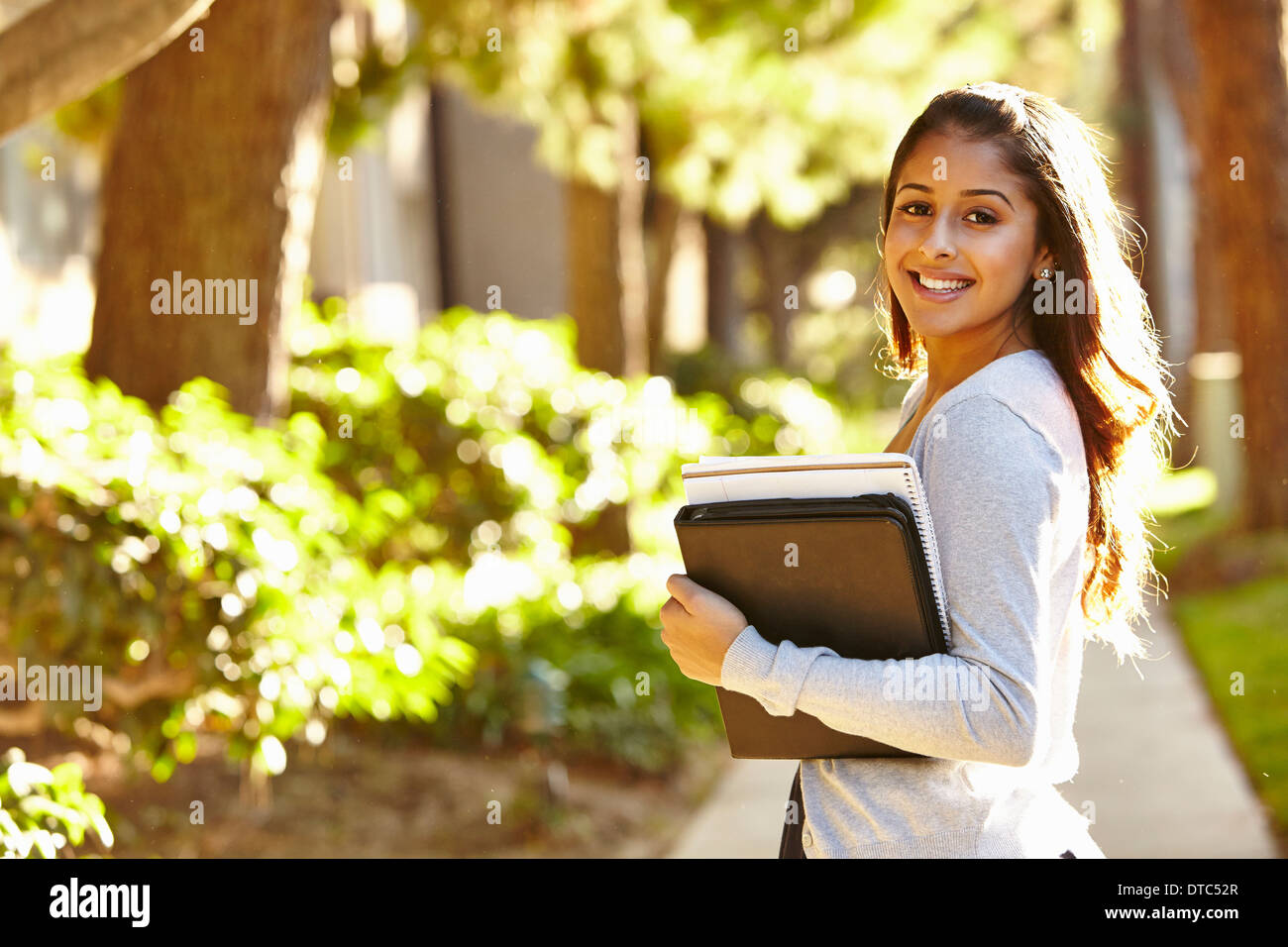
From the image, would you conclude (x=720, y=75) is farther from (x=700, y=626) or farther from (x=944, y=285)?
(x=700, y=626)

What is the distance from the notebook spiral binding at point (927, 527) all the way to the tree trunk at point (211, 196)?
10.9 ft

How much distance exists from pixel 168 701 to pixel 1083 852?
2526mm

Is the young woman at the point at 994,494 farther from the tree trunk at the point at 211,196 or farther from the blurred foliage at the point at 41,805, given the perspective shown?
the tree trunk at the point at 211,196

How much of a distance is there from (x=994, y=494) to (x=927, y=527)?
3.5 inches

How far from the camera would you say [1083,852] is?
1808mm

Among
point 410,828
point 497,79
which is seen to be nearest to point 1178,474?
point 497,79

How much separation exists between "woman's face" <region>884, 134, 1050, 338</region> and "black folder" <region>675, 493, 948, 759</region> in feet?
1.07

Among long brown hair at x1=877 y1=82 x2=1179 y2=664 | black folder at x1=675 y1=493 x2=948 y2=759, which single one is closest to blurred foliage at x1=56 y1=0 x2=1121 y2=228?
long brown hair at x1=877 y1=82 x2=1179 y2=664

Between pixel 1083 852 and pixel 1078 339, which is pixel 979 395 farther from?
pixel 1083 852

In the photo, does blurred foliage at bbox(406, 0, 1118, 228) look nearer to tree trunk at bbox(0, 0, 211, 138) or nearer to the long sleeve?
tree trunk at bbox(0, 0, 211, 138)

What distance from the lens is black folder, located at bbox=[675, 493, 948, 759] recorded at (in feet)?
5.31

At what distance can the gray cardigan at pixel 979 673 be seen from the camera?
156cm

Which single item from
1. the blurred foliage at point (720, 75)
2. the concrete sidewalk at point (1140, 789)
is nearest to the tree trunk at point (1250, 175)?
the blurred foliage at point (720, 75)

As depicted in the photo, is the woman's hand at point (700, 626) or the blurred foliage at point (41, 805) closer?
the woman's hand at point (700, 626)
